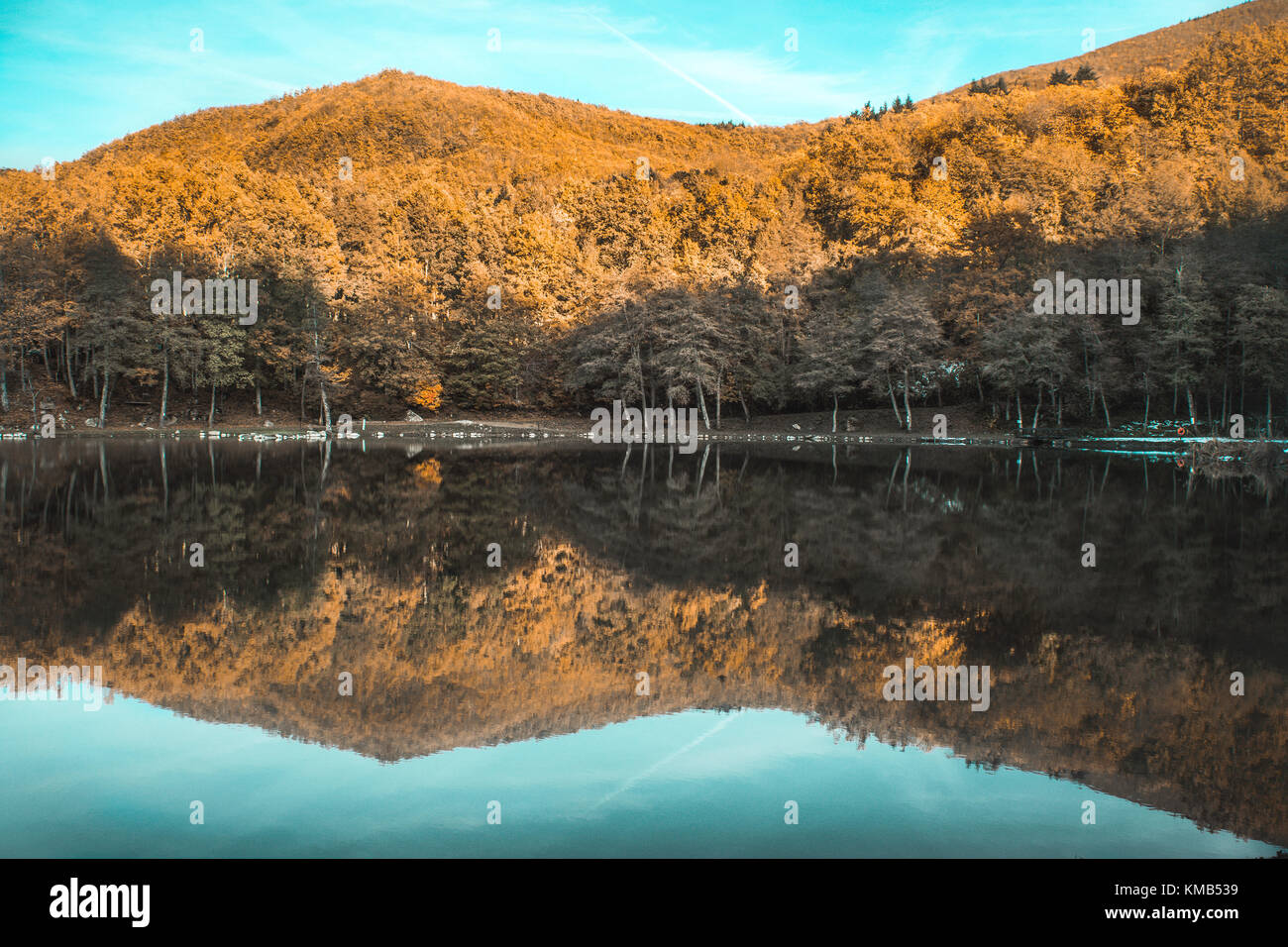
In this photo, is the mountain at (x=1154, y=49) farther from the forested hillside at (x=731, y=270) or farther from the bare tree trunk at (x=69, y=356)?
the bare tree trunk at (x=69, y=356)

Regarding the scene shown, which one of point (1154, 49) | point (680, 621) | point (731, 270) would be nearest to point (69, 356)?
point (731, 270)

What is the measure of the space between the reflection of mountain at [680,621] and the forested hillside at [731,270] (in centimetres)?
3210

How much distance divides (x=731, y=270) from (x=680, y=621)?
5675 centimetres

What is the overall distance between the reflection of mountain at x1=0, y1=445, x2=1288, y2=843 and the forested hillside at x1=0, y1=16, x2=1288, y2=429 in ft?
105

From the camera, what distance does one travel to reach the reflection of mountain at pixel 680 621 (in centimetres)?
609

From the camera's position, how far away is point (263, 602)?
9414mm

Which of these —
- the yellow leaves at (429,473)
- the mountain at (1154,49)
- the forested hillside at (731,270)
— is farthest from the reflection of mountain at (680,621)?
the mountain at (1154,49)

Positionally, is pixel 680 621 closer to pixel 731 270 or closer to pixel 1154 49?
pixel 731 270

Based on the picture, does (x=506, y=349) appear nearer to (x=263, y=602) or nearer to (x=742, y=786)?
(x=263, y=602)

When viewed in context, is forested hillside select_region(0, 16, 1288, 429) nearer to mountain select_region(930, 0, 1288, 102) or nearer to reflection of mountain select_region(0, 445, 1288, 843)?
mountain select_region(930, 0, 1288, 102)

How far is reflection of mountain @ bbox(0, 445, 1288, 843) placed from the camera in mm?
6086

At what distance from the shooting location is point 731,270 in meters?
63.4

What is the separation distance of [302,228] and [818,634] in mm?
64691
